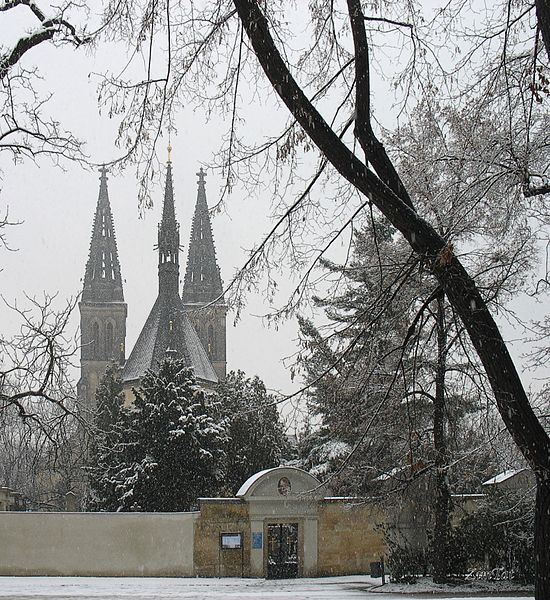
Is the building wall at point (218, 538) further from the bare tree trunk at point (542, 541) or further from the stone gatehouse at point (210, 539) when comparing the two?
the bare tree trunk at point (542, 541)

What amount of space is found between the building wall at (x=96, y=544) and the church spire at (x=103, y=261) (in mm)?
66946

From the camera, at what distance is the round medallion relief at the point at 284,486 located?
2816cm

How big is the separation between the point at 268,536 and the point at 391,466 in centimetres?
543

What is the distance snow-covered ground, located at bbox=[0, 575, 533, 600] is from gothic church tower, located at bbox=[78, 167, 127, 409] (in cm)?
6846

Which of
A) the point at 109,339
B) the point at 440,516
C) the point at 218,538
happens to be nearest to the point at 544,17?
the point at 440,516

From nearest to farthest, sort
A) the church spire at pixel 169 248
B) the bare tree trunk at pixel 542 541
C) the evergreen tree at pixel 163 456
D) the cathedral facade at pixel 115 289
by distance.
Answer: the bare tree trunk at pixel 542 541
the evergreen tree at pixel 163 456
the church spire at pixel 169 248
the cathedral facade at pixel 115 289

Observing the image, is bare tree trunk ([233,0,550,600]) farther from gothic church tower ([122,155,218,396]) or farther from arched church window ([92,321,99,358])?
arched church window ([92,321,99,358])

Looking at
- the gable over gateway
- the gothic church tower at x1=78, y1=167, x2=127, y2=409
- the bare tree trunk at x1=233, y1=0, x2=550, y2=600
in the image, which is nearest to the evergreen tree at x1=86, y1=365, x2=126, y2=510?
the gable over gateway

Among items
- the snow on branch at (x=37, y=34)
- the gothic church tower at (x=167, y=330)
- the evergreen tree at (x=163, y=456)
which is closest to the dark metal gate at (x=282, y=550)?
the evergreen tree at (x=163, y=456)

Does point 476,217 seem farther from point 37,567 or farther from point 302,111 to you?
point 37,567

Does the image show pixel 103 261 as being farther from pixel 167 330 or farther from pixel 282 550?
pixel 282 550

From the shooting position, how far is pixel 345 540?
2859 centimetres

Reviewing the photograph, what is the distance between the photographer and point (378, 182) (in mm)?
7324

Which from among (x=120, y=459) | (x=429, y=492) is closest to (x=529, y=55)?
(x=429, y=492)
